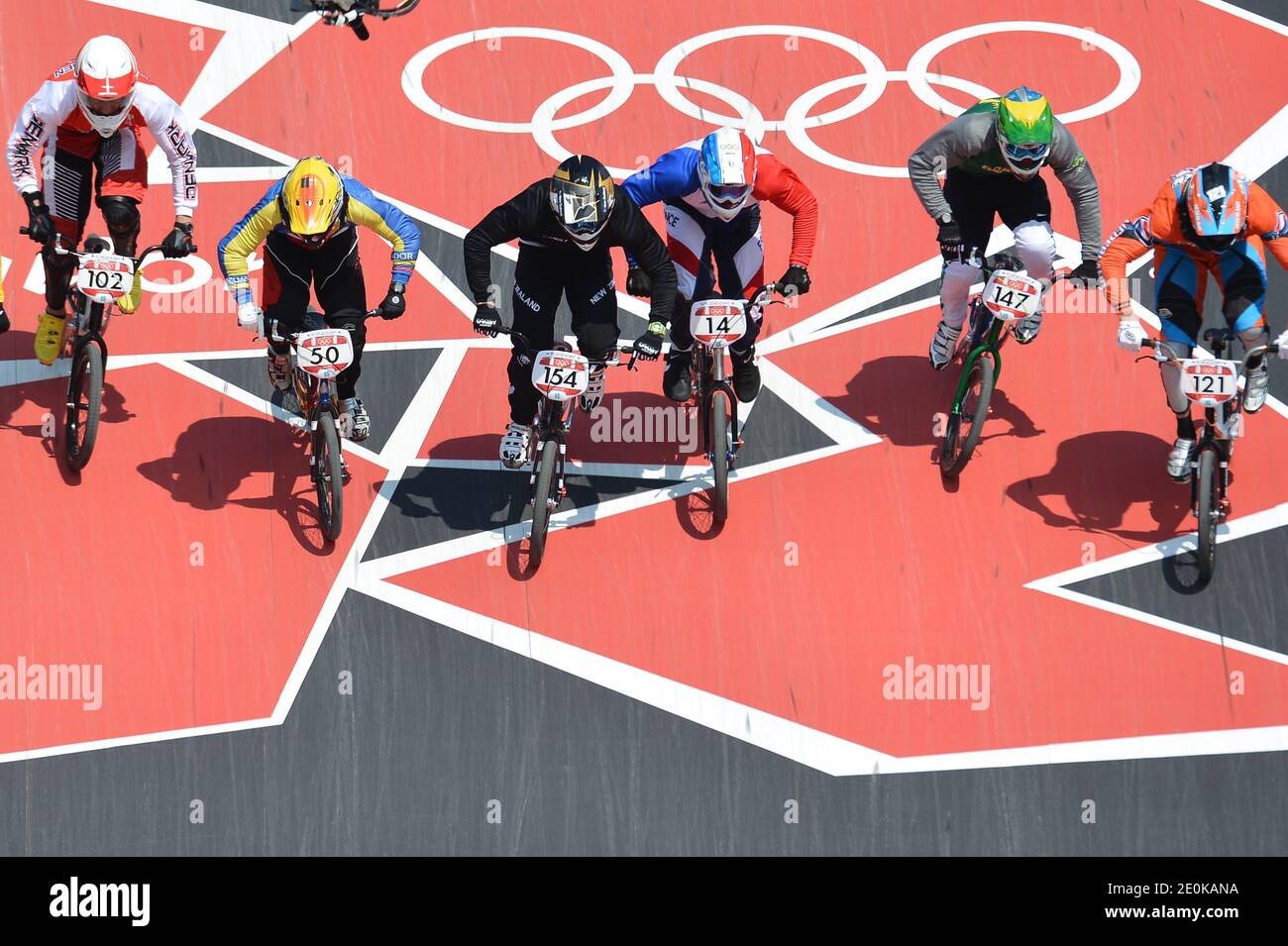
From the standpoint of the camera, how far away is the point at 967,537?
15000 millimetres

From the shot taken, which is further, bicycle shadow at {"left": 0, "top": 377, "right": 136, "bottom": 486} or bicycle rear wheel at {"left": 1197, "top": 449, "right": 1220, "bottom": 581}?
bicycle shadow at {"left": 0, "top": 377, "right": 136, "bottom": 486}

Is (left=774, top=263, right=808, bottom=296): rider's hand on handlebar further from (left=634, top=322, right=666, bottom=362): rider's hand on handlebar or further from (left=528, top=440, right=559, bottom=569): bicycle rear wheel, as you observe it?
(left=528, top=440, right=559, bottom=569): bicycle rear wheel

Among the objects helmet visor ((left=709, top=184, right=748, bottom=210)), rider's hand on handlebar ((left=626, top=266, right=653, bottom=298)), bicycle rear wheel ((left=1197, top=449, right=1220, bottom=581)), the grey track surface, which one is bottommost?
the grey track surface

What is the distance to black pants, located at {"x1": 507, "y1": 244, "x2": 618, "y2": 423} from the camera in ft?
48.0

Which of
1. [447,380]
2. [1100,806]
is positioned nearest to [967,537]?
[1100,806]

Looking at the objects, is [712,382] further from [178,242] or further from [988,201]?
[178,242]

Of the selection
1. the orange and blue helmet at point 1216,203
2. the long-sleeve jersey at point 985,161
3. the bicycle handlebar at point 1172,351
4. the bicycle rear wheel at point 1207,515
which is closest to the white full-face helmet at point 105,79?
the long-sleeve jersey at point 985,161

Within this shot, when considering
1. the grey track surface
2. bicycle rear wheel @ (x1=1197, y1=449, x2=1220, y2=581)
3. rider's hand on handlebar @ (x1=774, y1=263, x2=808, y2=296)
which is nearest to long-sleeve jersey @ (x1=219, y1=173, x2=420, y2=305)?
rider's hand on handlebar @ (x1=774, y1=263, x2=808, y2=296)

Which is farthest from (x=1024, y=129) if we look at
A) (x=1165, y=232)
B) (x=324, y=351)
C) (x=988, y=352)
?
(x=324, y=351)

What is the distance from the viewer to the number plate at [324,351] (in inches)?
556

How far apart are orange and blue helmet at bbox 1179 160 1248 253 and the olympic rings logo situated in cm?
409

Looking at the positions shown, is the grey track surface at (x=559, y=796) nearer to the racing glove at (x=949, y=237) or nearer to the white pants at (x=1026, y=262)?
the white pants at (x=1026, y=262)

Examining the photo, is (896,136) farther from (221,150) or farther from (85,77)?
(85,77)

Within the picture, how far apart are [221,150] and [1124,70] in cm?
751
